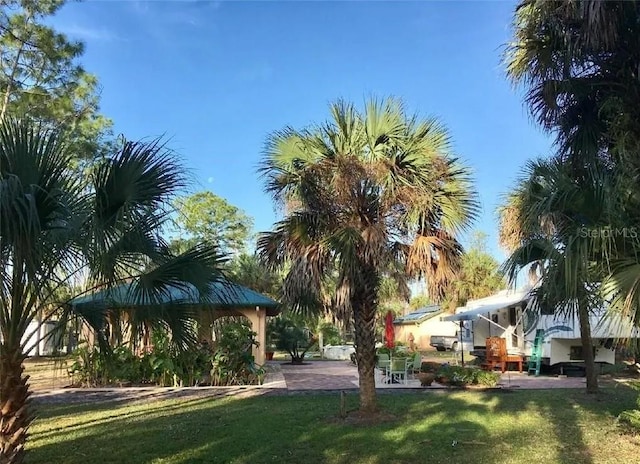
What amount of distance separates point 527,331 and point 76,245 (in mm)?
18478

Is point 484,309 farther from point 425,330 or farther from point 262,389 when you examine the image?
point 425,330

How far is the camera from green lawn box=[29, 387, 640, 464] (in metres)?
7.42

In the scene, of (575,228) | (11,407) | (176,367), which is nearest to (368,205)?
(575,228)

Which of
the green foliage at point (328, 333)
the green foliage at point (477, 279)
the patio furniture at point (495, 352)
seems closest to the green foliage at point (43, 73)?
the patio furniture at point (495, 352)

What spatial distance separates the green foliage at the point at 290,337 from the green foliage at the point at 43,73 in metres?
13.2

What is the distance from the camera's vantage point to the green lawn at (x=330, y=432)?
742 cm

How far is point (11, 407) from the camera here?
224 inches

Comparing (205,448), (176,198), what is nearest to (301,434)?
(205,448)

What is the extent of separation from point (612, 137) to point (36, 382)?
17.1 m

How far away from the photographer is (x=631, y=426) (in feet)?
28.6

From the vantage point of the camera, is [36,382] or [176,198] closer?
[176,198]

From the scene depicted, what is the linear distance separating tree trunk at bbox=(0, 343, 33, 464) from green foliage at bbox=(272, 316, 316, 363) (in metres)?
21.8

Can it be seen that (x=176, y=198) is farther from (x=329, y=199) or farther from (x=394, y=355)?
(x=394, y=355)

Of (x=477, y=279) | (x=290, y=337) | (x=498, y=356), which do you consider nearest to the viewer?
(x=498, y=356)
